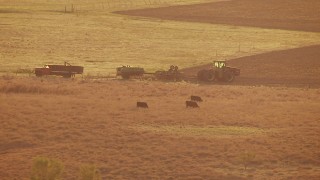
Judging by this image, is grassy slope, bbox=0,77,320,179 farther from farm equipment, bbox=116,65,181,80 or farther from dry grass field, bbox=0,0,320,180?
farm equipment, bbox=116,65,181,80

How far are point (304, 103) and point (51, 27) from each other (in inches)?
1812

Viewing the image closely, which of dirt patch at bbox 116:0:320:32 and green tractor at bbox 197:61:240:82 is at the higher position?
dirt patch at bbox 116:0:320:32

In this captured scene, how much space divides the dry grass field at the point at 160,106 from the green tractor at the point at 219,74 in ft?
2.77

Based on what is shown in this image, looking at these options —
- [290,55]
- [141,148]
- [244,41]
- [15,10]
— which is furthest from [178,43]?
[141,148]

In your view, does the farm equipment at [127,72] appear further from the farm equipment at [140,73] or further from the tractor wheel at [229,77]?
the tractor wheel at [229,77]

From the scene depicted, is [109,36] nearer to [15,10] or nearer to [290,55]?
[290,55]

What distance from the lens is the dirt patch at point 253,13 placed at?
93.6 m

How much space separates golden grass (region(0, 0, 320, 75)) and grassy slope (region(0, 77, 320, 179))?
13138mm

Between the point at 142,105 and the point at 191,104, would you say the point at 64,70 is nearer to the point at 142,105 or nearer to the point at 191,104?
the point at 142,105

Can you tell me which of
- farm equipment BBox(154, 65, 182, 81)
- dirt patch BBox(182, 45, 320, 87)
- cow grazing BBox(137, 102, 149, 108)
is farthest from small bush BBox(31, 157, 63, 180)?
dirt patch BBox(182, 45, 320, 87)

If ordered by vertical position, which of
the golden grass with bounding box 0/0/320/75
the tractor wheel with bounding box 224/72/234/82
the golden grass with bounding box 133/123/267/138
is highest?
the golden grass with bounding box 0/0/320/75

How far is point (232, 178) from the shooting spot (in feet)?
83.3

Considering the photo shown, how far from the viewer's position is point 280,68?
5834 cm

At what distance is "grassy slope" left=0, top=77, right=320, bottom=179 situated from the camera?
26.7 meters
